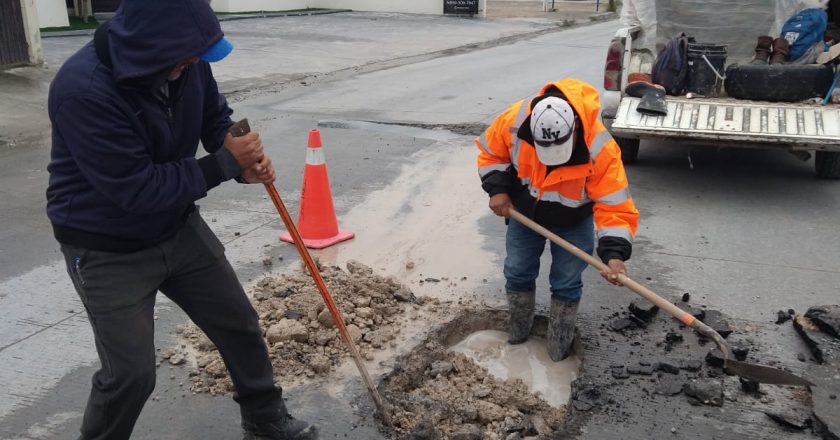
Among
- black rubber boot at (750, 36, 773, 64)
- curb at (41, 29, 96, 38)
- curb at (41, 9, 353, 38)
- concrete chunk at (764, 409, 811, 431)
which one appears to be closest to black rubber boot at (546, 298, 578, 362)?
concrete chunk at (764, 409, 811, 431)

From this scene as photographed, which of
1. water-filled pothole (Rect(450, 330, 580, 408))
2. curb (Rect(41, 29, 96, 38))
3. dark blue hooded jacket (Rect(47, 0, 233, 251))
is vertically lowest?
water-filled pothole (Rect(450, 330, 580, 408))

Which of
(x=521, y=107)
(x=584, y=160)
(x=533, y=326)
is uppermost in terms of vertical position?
(x=521, y=107)

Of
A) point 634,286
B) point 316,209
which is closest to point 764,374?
point 634,286

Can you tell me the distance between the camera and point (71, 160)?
92.7 inches

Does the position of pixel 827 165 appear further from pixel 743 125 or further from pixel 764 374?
pixel 764 374

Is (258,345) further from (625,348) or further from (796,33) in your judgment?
(796,33)

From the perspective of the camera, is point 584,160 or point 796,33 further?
point 796,33

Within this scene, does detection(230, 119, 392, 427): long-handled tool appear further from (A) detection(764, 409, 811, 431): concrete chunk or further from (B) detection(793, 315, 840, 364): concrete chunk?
(B) detection(793, 315, 840, 364): concrete chunk

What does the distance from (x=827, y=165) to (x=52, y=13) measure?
1813cm

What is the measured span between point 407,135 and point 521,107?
17.6ft

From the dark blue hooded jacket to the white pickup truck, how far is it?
504 centimetres

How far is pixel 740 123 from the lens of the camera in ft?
21.7

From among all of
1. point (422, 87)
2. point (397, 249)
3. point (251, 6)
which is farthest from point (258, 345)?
point (251, 6)

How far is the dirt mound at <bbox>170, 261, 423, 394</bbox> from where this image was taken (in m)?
3.69
